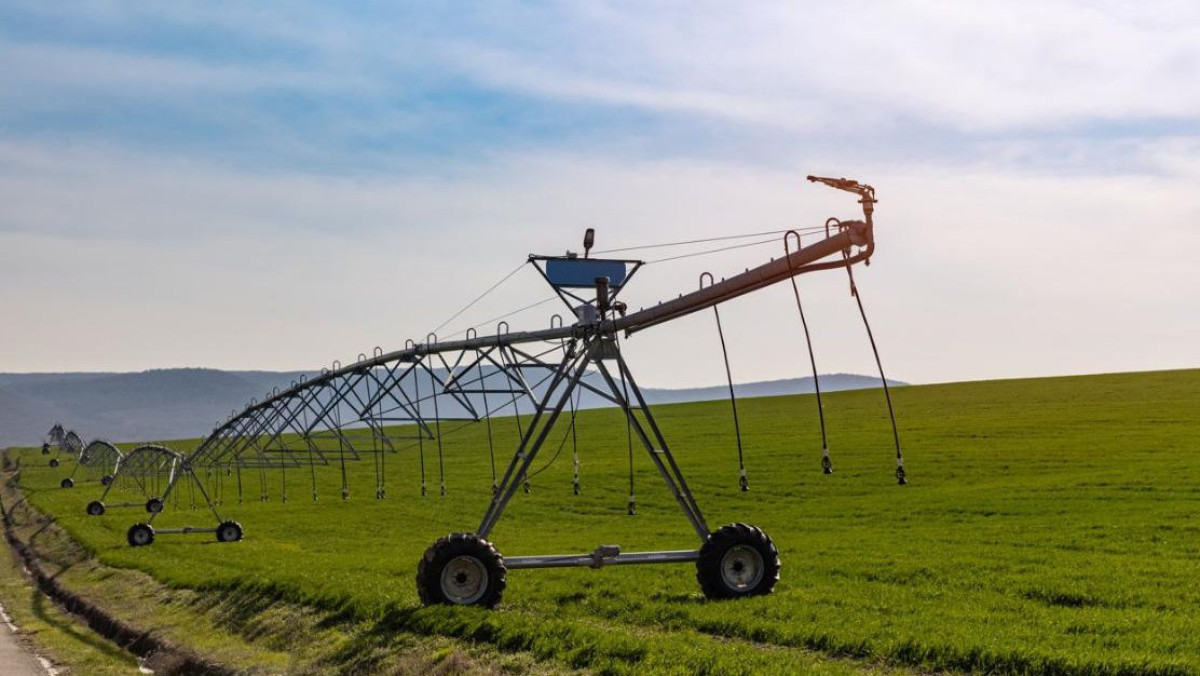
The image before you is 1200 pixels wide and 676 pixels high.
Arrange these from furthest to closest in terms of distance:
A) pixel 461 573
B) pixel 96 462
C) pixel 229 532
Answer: pixel 96 462
pixel 229 532
pixel 461 573

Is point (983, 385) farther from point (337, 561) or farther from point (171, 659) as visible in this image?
point (171, 659)

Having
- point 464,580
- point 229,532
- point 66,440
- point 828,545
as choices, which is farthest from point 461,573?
point 66,440

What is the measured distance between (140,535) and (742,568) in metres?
33.6

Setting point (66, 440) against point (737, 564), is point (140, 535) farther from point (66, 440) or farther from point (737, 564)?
point (66, 440)

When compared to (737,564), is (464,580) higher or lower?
higher

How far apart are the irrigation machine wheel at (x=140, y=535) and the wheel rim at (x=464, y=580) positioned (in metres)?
30.0

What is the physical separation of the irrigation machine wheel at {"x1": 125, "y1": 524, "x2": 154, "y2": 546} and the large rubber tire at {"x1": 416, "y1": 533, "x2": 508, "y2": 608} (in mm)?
29781

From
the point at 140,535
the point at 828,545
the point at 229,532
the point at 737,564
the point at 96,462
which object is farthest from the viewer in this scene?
the point at 96,462

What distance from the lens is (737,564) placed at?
78.8ft

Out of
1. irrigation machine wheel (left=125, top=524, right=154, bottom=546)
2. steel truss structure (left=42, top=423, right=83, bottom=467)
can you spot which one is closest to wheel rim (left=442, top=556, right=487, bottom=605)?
irrigation machine wheel (left=125, top=524, right=154, bottom=546)

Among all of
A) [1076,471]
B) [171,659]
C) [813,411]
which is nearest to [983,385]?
[813,411]

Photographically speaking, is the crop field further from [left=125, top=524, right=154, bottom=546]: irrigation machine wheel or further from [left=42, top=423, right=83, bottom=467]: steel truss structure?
[left=42, top=423, right=83, bottom=467]: steel truss structure

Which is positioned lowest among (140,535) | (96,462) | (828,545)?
(828,545)

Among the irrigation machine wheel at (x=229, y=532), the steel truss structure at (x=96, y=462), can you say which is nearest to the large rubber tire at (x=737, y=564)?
the irrigation machine wheel at (x=229, y=532)
